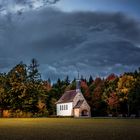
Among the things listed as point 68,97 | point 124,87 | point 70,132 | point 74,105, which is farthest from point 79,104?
point 70,132

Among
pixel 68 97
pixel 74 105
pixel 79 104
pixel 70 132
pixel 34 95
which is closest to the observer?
pixel 70 132

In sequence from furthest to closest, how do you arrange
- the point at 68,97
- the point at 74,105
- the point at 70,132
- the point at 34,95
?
the point at 68,97 → the point at 74,105 → the point at 34,95 → the point at 70,132

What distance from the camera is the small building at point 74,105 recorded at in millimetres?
118375

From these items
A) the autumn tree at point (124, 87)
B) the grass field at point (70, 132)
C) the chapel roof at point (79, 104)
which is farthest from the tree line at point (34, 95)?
the grass field at point (70, 132)

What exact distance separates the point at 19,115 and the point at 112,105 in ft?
85.5

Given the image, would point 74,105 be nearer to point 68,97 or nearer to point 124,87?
point 68,97

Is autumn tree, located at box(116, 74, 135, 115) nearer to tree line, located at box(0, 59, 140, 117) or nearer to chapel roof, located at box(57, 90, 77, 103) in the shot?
tree line, located at box(0, 59, 140, 117)

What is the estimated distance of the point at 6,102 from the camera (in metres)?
97.1

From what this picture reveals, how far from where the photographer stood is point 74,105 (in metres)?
124

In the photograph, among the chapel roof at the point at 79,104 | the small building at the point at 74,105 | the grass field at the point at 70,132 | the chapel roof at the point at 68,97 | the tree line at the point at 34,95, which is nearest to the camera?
the grass field at the point at 70,132

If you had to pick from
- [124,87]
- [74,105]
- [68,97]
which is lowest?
[74,105]

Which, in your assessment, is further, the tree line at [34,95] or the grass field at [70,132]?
the tree line at [34,95]

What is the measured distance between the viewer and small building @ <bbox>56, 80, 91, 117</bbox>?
388 ft

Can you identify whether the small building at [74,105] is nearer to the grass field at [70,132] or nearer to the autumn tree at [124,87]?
the autumn tree at [124,87]
